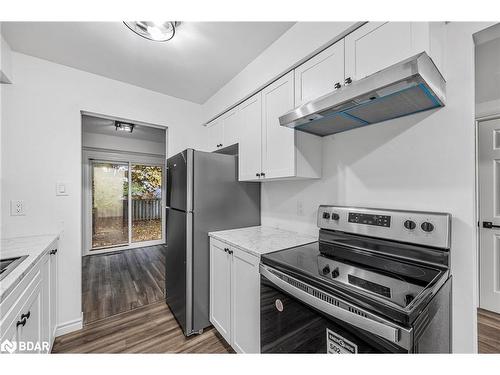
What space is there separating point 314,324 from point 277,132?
1.28m

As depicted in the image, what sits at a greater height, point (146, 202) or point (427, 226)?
point (427, 226)

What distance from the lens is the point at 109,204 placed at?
449 centimetres

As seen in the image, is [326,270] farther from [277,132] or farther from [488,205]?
[488,205]

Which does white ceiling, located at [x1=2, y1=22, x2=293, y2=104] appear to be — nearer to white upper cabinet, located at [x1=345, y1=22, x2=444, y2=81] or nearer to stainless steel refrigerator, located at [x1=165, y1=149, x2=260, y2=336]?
white upper cabinet, located at [x1=345, y1=22, x2=444, y2=81]

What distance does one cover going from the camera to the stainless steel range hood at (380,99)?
2.92 ft

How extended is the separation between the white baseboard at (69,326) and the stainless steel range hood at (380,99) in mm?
2558

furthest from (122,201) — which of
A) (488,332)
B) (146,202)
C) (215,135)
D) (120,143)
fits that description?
(488,332)

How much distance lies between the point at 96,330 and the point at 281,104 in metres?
2.61

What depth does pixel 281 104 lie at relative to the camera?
5.43 feet

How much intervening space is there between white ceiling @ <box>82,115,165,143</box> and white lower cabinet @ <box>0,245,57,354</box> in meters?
2.54

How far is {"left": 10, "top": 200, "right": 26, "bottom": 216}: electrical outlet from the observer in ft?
5.87

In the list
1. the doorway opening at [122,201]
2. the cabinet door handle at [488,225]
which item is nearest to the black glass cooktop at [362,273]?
the cabinet door handle at [488,225]
